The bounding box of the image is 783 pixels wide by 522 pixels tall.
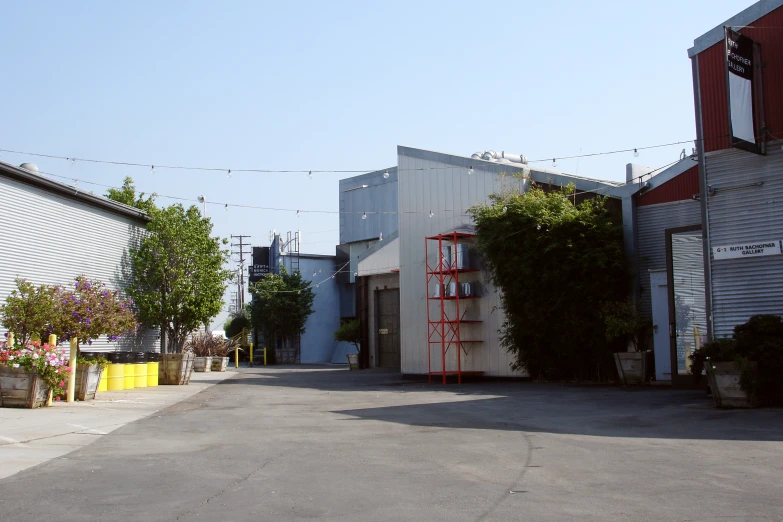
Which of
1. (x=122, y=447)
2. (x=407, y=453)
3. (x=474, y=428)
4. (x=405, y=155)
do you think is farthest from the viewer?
(x=405, y=155)

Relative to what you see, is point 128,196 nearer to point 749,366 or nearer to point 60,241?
point 60,241

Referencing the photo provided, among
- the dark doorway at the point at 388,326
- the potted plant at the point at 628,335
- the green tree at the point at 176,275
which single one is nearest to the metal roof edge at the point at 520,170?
the potted plant at the point at 628,335

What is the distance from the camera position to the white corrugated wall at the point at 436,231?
72.9 feet

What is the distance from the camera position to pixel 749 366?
12500mm

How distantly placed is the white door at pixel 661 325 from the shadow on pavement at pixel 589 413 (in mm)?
1471

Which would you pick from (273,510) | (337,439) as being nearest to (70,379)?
(337,439)

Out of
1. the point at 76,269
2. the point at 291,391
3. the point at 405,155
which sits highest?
the point at 405,155

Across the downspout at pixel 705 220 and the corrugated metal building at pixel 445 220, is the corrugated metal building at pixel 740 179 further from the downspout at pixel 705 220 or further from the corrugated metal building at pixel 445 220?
the corrugated metal building at pixel 445 220

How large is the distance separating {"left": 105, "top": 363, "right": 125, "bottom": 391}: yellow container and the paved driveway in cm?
671

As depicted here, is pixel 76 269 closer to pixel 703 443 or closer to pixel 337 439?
pixel 337 439

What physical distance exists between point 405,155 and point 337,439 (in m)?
16.6

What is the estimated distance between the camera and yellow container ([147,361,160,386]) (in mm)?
21688

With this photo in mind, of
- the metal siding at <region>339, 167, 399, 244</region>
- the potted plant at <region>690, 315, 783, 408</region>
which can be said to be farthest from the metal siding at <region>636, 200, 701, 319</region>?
the metal siding at <region>339, 167, 399, 244</region>

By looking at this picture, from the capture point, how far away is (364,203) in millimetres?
48562
